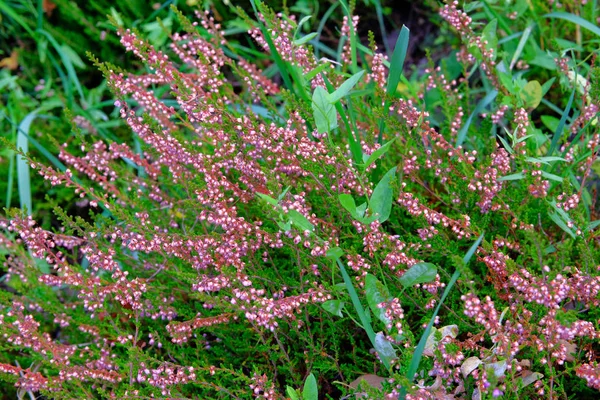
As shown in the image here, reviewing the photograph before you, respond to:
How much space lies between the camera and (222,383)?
221cm

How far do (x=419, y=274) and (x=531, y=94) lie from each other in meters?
1.09

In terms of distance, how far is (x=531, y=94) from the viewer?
2494mm

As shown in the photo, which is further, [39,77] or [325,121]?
[39,77]

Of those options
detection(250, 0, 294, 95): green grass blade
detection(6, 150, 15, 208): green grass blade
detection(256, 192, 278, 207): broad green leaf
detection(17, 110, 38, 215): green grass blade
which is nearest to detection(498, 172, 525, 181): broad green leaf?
detection(256, 192, 278, 207): broad green leaf

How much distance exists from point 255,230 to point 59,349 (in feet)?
2.88

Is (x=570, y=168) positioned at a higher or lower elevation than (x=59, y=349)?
higher

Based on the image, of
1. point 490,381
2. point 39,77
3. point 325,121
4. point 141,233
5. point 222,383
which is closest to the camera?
point 490,381

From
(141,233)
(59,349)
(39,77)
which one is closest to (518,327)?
(141,233)

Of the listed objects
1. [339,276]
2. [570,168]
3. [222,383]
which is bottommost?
[222,383]

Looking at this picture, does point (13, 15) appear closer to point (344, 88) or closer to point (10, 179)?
point (10, 179)

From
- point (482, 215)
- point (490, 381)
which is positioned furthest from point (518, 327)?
point (482, 215)

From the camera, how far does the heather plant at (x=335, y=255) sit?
1.78 metres

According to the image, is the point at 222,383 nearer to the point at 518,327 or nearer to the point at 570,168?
the point at 518,327

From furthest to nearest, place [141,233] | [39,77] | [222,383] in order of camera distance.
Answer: [39,77] → [222,383] → [141,233]
